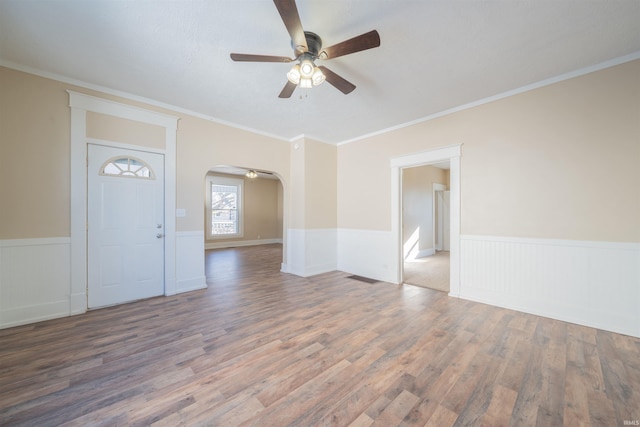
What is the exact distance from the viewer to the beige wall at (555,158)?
8.08 ft

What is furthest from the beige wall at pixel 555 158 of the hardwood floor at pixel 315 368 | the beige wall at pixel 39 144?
the beige wall at pixel 39 144

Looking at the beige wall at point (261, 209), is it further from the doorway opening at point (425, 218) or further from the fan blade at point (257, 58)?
the fan blade at point (257, 58)

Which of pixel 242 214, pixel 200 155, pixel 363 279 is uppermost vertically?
pixel 200 155

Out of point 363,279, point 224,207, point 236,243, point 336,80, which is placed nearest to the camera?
point 336,80

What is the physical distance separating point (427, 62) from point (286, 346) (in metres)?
3.28

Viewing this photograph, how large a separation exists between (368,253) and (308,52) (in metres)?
3.69

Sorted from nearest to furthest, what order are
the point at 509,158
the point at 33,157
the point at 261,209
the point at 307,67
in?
1. the point at 307,67
2. the point at 33,157
3. the point at 509,158
4. the point at 261,209

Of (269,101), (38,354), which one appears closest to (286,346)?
(38,354)

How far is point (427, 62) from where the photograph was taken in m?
2.53

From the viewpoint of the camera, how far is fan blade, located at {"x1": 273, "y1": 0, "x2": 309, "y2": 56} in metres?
1.54

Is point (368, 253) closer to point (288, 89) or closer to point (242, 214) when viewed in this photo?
point (288, 89)

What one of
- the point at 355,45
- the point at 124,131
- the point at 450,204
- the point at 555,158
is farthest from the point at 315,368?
the point at 124,131

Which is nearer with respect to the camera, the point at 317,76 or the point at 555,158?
the point at 317,76

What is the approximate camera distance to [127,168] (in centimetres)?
335
